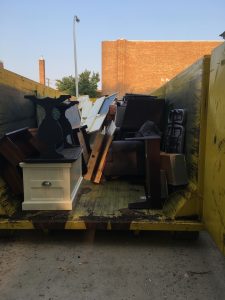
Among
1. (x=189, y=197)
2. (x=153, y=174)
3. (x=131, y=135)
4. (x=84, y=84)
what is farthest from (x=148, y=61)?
(x=189, y=197)

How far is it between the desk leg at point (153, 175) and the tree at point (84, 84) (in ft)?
94.7

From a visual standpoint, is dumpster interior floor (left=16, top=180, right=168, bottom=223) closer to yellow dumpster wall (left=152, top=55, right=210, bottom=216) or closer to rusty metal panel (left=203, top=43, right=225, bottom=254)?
yellow dumpster wall (left=152, top=55, right=210, bottom=216)

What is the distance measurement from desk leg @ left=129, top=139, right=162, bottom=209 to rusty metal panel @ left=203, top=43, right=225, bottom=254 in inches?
29.9

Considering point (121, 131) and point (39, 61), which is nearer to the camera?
point (121, 131)

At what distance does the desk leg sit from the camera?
370 centimetres

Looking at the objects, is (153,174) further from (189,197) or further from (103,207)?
(103,207)

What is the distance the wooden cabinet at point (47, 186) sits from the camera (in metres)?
3.62

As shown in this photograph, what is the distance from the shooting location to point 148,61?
106 ft

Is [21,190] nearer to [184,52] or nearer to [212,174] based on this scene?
[212,174]

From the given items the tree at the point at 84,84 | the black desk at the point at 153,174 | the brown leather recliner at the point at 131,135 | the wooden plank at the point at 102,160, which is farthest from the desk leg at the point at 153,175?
the tree at the point at 84,84

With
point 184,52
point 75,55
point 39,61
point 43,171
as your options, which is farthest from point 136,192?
point 39,61

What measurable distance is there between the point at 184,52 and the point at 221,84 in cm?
3218

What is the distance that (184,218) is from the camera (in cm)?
342

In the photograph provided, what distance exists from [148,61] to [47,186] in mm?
30632
